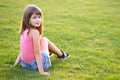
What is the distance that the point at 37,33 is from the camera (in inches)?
181

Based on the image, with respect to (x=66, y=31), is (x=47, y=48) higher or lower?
higher

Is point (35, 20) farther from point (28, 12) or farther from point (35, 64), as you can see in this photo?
point (35, 64)

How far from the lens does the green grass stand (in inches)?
187

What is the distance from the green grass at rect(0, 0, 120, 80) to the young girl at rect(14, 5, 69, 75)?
140 millimetres

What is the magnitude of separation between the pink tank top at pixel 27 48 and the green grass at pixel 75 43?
234 millimetres

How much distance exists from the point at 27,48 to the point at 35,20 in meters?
0.49

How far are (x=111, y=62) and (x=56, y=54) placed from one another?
1.07 m

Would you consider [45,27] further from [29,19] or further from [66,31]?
[29,19]

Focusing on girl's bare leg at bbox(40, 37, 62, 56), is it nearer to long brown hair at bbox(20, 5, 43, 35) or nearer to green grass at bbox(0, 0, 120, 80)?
green grass at bbox(0, 0, 120, 80)

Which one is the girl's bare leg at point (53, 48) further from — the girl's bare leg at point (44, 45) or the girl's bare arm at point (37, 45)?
the girl's bare arm at point (37, 45)

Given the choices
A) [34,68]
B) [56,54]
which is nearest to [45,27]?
[56,54]

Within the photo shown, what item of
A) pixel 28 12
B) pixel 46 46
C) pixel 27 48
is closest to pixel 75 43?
pixel 46 46

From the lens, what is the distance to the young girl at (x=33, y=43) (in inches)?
181

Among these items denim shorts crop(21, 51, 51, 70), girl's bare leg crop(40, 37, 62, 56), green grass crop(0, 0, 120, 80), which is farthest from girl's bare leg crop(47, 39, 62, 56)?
denim shorts crop(21, 51, 51, 70)
